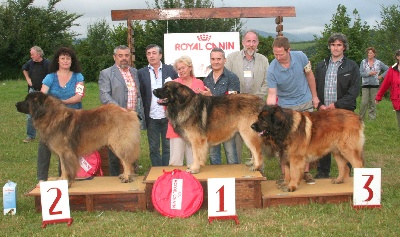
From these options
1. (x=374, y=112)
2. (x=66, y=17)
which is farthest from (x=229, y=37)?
(x=66, y=17)

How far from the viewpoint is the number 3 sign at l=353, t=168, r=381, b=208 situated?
5.40m

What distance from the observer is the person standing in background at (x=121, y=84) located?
6629mm

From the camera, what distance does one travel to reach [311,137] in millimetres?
5785

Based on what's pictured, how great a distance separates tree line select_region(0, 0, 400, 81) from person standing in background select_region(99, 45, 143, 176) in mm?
4046

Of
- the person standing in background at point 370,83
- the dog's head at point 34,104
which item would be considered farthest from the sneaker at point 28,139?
the person standing in background at point 370,83

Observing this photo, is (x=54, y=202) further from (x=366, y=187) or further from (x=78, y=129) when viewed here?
(x=366, y=187)

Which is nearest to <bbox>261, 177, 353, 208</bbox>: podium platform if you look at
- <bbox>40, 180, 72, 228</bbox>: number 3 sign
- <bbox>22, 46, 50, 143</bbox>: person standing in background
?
<bbox>40, 180, 72, 228</bbox>: number 3 sign

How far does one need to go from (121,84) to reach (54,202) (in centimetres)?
213

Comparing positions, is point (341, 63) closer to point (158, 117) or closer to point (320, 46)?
point (158, 117)

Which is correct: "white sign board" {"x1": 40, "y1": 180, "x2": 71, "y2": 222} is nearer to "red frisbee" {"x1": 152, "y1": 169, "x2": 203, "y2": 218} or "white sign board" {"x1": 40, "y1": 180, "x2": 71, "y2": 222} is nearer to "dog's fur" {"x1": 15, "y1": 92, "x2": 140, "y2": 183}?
"dog's fur" {"x1": 15, "y1": 92, "x2": 140, "y2": 183}

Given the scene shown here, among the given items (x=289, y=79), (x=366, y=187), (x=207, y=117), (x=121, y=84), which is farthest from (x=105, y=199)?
(x=366, y=187)

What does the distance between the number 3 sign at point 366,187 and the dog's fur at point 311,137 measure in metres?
0.47

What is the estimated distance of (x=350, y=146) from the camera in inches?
230

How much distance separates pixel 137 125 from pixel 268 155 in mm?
1802
